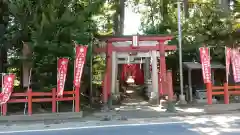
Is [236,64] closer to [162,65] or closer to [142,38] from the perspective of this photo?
[162,65]

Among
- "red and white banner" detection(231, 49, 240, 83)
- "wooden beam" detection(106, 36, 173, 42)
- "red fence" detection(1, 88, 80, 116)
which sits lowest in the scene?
"red fence" detection(1, 88, 80, 116)

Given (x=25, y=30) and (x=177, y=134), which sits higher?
(x=25, y=30)

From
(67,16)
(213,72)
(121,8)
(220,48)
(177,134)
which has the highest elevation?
(121,8)

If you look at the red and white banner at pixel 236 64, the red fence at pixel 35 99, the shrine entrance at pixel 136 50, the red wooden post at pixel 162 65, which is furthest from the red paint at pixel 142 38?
the red fence at pixel 35 99

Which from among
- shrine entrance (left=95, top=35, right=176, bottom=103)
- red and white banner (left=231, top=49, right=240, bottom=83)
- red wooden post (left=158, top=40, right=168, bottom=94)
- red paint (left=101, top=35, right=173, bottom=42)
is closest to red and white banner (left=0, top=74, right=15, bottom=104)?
shrine entrance (left=95, top=35, right=176, bottom=103)

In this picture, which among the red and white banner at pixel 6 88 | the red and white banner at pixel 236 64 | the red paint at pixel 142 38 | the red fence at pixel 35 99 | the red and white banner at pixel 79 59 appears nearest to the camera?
the red and white banner at pixel 6 88

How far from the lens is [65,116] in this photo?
1163 centimetres

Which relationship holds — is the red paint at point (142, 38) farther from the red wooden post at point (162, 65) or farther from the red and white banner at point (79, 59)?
the red and white banner at point (79, 59)

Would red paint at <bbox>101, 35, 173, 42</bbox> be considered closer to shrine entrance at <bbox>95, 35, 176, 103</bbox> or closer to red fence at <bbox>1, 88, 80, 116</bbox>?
shrine entrance at <bbox>95, 35, 176, 103</bbox>

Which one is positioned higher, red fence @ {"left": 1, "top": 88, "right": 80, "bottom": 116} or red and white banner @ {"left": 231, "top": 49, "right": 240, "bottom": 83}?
red and white banner @ {"left": 231, "top": 49, "right": 240, "bottom": 83}

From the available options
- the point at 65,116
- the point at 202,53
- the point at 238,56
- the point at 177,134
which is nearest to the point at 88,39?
the point at 65,116

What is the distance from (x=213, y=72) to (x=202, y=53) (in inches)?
192

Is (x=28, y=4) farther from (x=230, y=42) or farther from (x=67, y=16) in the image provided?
(x=230, y=42)

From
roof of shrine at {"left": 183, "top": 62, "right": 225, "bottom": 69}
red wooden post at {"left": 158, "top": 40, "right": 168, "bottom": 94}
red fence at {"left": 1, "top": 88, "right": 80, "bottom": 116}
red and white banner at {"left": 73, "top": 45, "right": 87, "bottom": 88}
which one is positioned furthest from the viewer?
roof of shrine at {"left": 183, "top": 62, "right": 225, "bottom": 69}
